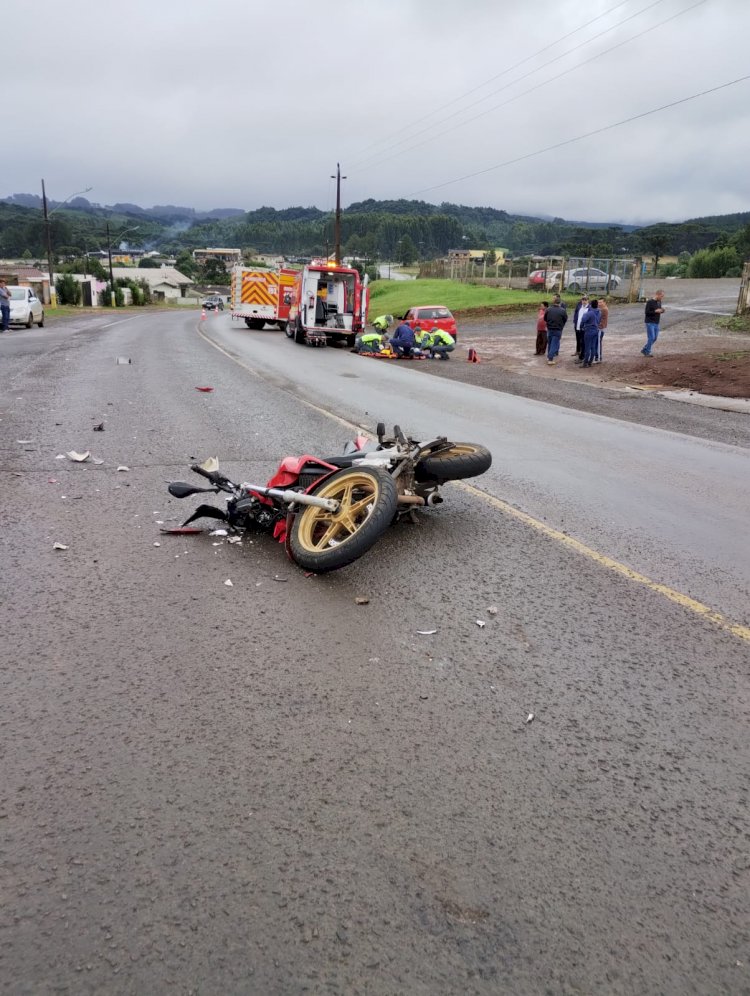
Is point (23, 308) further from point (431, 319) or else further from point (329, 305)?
point (431, 319)

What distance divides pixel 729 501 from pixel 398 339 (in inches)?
736

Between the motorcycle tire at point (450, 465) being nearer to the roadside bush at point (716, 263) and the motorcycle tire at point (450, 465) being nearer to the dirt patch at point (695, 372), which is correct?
the dirt patch at point (695, 372)

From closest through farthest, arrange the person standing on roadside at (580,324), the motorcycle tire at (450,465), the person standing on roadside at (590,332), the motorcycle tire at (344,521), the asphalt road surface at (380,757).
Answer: the asphalt road surface at (380,757), the motorcycle tire at (344,521), the motorcycle tire at (450,465), the person standing on roadside at (590,332), the person standing on roadside at (580,324)

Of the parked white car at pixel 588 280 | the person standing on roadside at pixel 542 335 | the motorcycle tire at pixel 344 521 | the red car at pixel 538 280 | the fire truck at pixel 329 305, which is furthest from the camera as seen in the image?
the red car at pixel 538 280

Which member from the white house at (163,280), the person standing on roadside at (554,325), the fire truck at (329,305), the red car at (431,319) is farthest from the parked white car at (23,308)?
the white house at (163,280)

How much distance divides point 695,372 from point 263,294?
2340cm

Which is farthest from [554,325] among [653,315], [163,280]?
[163,280]

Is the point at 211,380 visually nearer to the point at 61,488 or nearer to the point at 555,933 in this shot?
the point at 61,488

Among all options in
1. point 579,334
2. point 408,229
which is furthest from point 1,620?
point 408,229

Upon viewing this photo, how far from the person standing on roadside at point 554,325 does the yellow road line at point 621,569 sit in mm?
16917

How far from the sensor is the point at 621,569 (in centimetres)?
516

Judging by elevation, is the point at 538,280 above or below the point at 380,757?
above

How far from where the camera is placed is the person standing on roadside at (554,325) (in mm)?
22695

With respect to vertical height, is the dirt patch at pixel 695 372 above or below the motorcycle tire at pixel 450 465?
below
